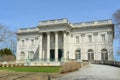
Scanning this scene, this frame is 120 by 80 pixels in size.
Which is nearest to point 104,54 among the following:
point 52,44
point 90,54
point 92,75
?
point 90,54

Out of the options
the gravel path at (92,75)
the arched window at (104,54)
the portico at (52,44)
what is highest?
the portico at (52,44)

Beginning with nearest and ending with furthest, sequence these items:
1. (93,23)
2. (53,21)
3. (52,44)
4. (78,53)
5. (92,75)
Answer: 1. (92,75)
2. (93,23)
3. (78,53)
4. (53,21)
5. (52,44)

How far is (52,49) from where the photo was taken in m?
51.0

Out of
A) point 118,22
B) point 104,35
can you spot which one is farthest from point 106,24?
point 118,22

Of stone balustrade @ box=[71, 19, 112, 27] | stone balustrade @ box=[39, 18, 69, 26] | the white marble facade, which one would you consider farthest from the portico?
stone balustrade @ box=[71, 19, 112, 27]

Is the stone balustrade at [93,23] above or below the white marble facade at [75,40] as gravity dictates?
above

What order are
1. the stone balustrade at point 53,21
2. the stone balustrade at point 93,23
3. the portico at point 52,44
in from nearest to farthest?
the stone balustrade at point 93,23
the portico at point 52,44
the stone balustrade at point 53,21

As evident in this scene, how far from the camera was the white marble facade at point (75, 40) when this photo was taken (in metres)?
47.1

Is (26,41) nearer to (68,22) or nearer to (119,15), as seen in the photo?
(68,22)

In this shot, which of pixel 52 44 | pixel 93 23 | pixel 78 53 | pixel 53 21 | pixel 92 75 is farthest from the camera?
pixel 52 44

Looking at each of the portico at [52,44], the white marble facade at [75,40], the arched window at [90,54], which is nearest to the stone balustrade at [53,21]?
the white marble facade at [75,40]

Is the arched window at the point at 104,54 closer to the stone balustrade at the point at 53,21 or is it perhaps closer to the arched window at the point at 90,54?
the arched window at the point at 90,54

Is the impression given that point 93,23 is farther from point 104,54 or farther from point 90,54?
point 104,54

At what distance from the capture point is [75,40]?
5041cm
